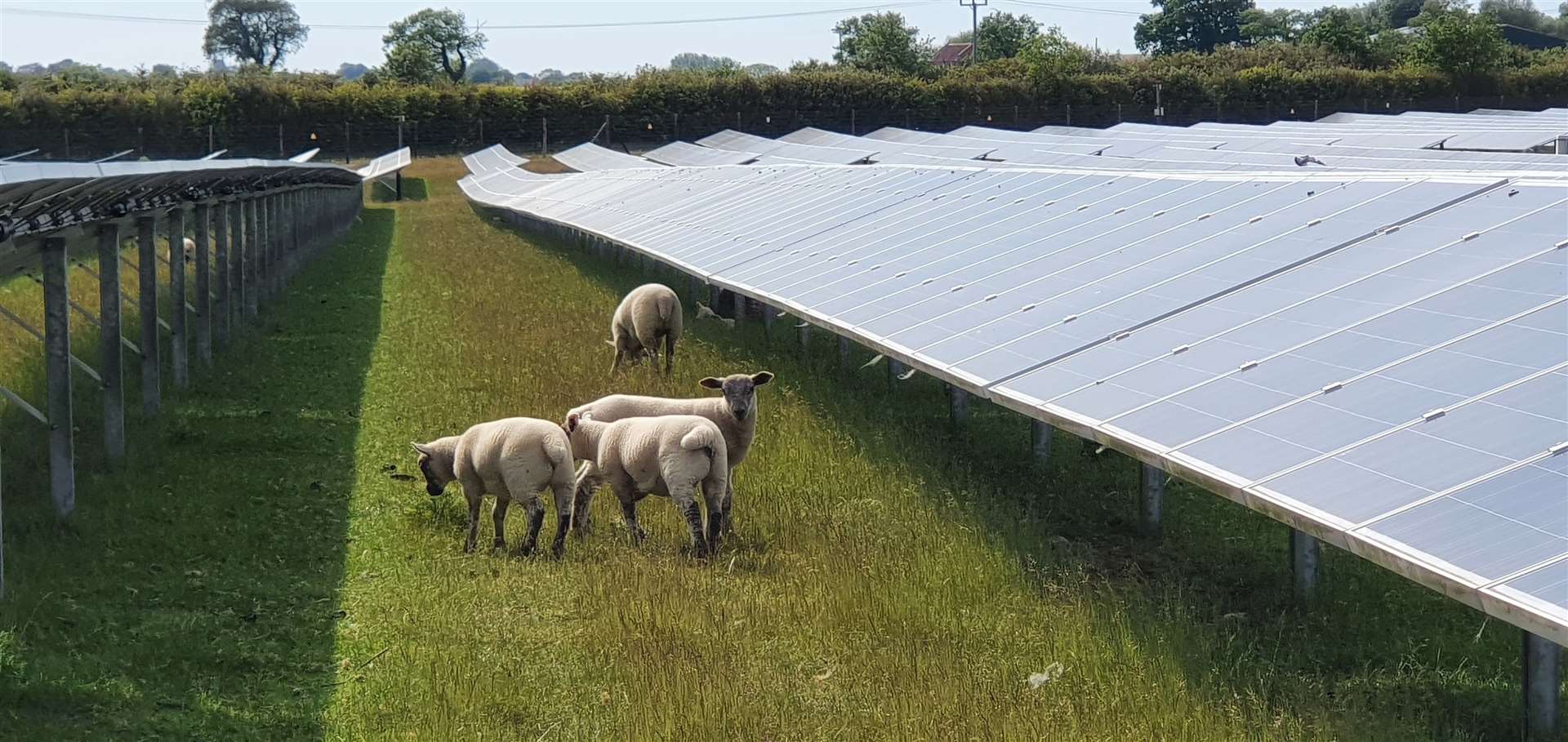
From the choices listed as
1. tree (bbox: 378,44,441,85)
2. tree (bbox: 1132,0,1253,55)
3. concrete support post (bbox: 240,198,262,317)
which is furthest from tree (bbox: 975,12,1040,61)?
concrete support post (bbox: 240,198,262,317)

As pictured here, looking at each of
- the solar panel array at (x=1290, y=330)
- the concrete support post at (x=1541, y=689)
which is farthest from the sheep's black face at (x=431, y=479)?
the concrete support post at (x=1541, y=689)

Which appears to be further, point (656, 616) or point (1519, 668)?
point (656, 616)

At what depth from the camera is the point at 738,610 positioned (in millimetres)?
10180

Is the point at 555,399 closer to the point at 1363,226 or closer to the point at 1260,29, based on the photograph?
the point at 1363,226

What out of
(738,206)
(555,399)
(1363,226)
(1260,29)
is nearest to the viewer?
(1363,226)

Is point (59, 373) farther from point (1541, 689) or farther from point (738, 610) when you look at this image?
point (1541, 689)

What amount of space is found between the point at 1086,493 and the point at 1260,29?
514ft

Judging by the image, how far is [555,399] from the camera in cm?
1723

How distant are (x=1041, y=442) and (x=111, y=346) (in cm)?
845

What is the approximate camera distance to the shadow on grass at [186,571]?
884cm

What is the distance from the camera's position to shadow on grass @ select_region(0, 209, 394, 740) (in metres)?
8.84

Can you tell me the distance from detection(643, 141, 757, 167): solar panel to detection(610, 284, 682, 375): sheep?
35.1 metres

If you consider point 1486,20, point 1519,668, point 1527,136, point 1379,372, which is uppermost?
point 1486,20

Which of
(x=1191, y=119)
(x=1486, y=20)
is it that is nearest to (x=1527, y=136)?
(x=1191, y=119)
